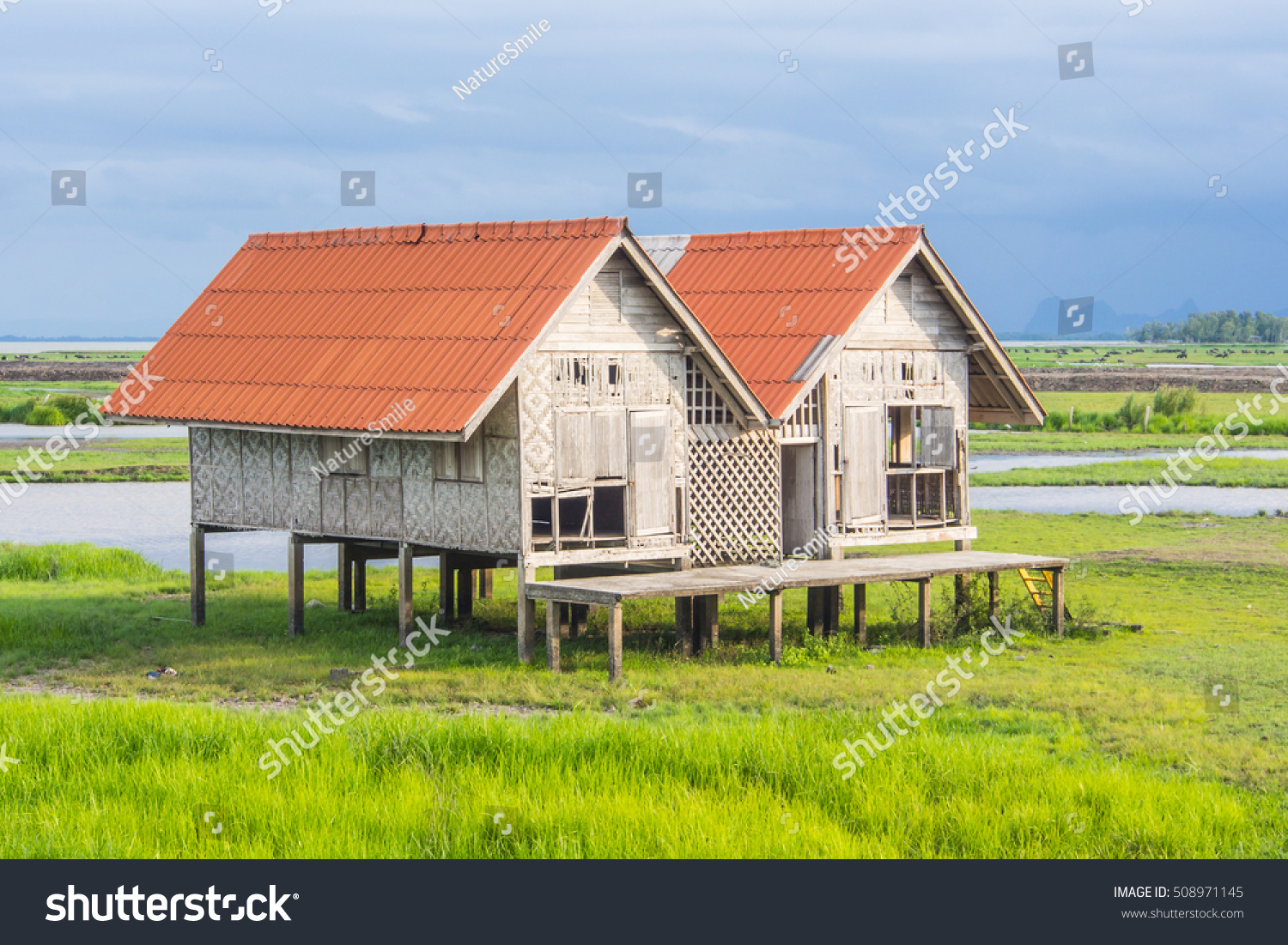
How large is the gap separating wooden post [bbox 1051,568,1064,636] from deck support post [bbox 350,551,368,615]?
10.5m

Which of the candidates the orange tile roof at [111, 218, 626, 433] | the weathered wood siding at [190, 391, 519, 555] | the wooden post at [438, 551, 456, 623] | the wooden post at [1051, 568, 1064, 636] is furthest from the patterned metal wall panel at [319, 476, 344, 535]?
the wooden post at [1051, 568, 1064, 636]

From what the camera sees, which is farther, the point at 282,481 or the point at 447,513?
the point at 282,481

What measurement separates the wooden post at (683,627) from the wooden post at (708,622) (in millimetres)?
317

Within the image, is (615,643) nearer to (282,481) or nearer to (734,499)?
(734,499)

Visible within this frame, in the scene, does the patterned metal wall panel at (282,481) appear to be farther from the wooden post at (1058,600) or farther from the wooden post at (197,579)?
the wooden post at (1058,600)

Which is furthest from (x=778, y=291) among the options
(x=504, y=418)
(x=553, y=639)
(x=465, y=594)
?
(x=553, y=639)

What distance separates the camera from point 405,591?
20.6 metres

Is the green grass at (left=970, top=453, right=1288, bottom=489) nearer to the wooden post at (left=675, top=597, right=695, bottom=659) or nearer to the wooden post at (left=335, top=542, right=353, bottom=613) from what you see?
the wooden post at (left=335, top=542, right=353, bottom=613)

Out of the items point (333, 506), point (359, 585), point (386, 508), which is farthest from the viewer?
point (359, 585)

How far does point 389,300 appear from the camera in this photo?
21.4 m

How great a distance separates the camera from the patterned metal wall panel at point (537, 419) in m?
18.7

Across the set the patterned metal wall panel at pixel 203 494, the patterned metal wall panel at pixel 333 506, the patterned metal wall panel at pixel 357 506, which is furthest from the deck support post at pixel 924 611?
the patterned metal wall panel at pixel 203 494

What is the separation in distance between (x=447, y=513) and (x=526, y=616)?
5.76ft

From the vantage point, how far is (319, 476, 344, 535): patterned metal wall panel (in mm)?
21188
